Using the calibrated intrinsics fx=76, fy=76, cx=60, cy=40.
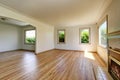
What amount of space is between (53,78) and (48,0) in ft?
8.56

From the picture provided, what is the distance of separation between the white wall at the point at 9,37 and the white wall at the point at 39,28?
3.16 metres

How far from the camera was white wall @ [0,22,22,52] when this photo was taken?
6535 millimetres

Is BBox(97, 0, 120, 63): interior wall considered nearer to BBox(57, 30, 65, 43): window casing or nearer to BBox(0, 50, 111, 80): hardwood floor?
BBox(0, 50, 111, 80): hardwood floor

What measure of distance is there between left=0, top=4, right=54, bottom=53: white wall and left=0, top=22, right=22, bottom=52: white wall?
3.16 m

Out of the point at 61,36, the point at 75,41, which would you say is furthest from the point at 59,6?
the point at 61,36

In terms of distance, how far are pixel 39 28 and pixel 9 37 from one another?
333 cm

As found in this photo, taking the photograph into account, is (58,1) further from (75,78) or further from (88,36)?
(88,36)

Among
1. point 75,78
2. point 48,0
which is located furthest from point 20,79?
point 48,0

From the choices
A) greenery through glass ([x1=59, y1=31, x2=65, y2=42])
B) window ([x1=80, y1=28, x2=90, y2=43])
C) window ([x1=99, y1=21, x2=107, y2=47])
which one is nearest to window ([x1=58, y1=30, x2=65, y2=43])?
greenery through glass ([x1=59, y1=31, x2=65, y2=42])

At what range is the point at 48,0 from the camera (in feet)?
8.85

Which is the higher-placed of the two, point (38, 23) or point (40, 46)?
point (38, 23)

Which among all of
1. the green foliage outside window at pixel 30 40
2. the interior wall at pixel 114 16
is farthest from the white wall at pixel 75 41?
the interior wall at pixel 114 16

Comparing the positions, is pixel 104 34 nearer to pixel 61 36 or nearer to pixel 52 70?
pixel 52 70

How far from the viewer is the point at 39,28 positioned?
6.11 metres
